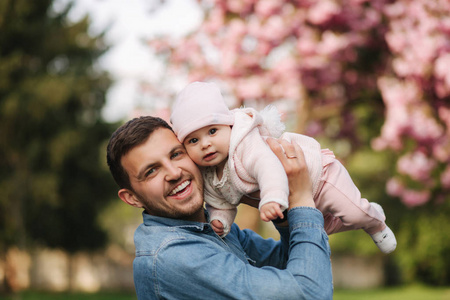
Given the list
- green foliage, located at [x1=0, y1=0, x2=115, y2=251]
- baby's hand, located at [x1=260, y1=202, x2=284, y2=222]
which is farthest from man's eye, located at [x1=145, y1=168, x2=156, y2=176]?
green foliage, located at [x1=0, y1=0, x2=115, y2=251]

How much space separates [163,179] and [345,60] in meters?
6.91

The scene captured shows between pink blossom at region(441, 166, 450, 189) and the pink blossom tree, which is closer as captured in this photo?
the pink blossom tree

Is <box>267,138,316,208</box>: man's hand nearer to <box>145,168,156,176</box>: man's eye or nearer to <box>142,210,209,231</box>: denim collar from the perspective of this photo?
<box>142,210,209,231</box>: denim collar

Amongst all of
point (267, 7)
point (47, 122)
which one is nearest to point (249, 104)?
point (267, 7)

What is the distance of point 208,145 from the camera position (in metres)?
2.26

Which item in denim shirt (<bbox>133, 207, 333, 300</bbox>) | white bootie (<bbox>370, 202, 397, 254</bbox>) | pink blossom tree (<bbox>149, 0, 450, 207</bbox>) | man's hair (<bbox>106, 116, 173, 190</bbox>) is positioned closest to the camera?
denim shirt (<bbox>133, 207, 333, 300</bbox>)

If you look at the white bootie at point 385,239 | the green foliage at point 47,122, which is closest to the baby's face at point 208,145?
the white bootie at point 385,239

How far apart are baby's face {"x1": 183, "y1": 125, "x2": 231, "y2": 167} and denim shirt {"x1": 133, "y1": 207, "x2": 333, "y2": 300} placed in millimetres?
299

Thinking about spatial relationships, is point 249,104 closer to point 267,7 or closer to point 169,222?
point 267,7

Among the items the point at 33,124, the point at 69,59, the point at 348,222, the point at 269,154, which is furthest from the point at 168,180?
the point at 69,59

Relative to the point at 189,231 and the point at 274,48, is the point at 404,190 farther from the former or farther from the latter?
the point at 189,231

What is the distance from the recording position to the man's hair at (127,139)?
7.15 ft

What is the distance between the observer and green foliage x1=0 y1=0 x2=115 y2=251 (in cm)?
1498

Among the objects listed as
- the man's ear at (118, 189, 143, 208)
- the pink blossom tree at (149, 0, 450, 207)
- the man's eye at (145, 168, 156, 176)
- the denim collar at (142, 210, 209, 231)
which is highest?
the pink blossom tree at (149, 0, 450, 207)
